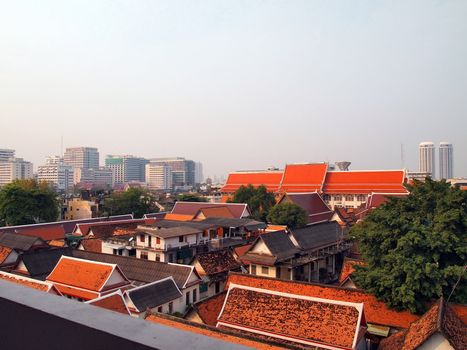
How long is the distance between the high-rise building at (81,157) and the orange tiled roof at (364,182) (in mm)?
102540

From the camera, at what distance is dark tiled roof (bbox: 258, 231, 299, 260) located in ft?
57.1

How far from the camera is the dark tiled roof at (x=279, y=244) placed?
17391 millimetres

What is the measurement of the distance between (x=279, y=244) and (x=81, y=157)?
399 ft

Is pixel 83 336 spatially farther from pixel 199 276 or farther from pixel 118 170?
pixel 118 170

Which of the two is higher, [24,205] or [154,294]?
[24,205]

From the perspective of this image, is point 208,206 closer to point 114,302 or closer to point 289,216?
point 289,216

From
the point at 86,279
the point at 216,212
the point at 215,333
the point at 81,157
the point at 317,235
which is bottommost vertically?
the point at 86,279

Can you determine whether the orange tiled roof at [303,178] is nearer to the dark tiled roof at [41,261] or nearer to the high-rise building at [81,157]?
the dark tiled roof at [41,261]

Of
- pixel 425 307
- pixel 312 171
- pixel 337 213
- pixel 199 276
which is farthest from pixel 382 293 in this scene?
pixel 312 171

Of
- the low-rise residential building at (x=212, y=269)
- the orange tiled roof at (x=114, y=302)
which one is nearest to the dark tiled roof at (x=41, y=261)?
the low-rise residential building at (x=212, y=269)

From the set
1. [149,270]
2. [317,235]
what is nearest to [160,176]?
[317,235]

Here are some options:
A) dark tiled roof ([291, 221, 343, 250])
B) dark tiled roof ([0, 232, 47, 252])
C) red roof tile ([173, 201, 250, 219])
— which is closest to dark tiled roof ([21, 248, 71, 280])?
dark tiled roof ([0, 232, 47, 252])

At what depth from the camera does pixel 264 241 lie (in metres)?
17.5

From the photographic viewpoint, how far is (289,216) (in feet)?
83.6
